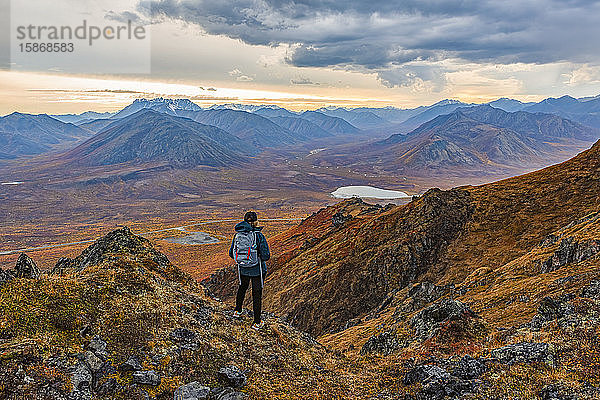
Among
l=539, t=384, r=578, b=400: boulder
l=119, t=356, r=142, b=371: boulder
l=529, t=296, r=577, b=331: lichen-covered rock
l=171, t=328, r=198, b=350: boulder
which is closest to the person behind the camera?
l=539, t=384, r=578, b=400: boulder

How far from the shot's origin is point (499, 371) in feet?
43.9

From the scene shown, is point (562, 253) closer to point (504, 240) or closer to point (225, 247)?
point (504, 240)

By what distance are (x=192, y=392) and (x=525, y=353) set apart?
1279cm

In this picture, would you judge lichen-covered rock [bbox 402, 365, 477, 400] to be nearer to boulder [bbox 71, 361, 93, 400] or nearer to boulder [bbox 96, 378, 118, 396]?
boulder [bbox 96, 378, 118, 396]

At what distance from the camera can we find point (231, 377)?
12.5 meters

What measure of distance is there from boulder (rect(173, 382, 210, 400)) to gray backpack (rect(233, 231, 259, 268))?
205 inches

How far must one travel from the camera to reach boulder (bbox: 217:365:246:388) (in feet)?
41.0

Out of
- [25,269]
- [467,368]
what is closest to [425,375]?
[467,368]

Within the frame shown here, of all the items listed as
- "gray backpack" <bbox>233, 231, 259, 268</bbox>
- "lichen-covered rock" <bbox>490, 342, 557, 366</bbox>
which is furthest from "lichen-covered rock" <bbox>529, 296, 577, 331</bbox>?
"gray backpack" <bbox>233, 231, 259, 268</bbox>

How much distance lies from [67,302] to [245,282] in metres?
7.09

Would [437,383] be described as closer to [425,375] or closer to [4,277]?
[425,375]

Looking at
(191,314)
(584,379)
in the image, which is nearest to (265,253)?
(191,314)

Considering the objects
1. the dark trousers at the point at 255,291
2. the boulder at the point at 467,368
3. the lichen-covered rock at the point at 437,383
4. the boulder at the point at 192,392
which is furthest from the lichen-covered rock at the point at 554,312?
the boulder at the point at 192,392

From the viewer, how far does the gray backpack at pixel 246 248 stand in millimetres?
15773
